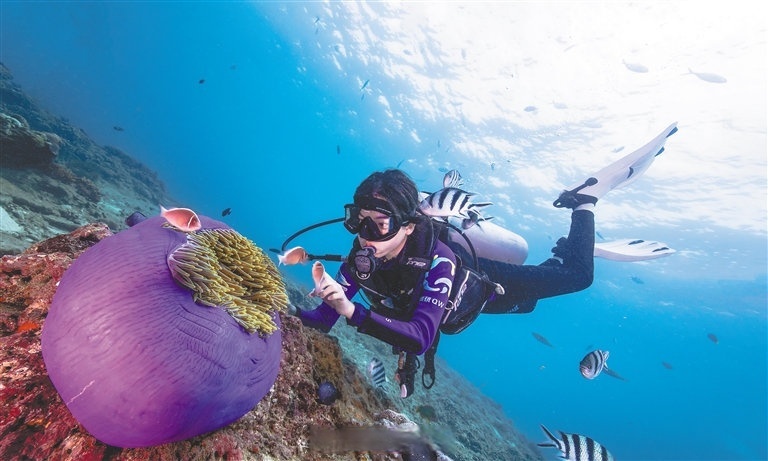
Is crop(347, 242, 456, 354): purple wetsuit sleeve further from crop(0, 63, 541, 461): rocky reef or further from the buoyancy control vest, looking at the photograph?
crop(0, 63, 541, 461): rocky reef

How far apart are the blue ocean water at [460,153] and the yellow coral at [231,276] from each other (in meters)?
16.5

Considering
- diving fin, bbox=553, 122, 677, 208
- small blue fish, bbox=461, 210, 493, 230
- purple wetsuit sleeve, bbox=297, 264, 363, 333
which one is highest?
diving fin, bbox=553, 122, 677, 208

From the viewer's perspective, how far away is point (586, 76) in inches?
725

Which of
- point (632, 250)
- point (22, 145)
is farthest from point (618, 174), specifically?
point (22, 145)

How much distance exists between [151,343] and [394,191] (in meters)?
2.35

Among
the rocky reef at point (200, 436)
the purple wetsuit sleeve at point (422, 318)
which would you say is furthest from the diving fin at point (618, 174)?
the rocky reef at point (200, 436)

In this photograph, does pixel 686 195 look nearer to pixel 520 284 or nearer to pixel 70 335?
pixel 520 284

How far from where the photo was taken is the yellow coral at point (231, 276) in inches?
73.2

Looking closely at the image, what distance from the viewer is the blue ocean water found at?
23188mm

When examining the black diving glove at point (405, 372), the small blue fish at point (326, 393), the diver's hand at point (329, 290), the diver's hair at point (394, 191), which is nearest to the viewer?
the diver's hand at point (329, 290)

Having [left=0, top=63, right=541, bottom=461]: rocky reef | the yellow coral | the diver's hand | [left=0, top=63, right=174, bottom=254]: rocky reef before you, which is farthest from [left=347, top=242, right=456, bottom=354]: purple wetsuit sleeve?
[left=0, top=63, right=174, bottom=254]: rocky reef

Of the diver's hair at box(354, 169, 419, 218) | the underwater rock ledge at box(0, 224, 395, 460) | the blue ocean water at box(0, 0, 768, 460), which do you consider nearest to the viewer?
the underwater rock ledge at box(0, 224, 395, 460)

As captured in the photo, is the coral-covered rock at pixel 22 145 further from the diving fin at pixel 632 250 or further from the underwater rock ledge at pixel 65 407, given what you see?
the diving fin at pixel 632 250

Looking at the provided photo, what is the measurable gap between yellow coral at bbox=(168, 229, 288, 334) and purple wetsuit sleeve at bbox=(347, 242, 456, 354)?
0.68 m
